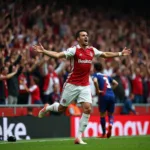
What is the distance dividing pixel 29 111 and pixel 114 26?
11591 millimetres

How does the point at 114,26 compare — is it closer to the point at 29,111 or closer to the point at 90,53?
the point at 29,111

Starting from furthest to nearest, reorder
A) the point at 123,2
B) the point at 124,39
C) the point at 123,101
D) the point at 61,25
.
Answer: the point at 123,2 → the point at 124,39 → the point at 61,25 → the point at 123,101

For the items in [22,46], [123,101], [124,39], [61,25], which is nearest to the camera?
[22,46]

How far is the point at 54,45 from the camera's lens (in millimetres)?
23141

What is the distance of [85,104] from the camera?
1397 cm

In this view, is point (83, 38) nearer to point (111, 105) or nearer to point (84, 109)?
point (84, 109)

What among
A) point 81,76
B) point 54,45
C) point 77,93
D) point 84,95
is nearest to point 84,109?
point 84,95

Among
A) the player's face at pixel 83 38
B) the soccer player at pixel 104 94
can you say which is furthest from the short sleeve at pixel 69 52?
the soccer player at pixel 104 94

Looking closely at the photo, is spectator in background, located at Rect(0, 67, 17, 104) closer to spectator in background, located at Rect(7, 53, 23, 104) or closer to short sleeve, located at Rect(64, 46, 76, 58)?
spectator in background, located at Rect(7, 53, 23, 104)

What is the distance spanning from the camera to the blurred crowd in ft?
64.4

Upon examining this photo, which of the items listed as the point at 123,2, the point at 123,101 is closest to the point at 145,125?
the point at 123,101

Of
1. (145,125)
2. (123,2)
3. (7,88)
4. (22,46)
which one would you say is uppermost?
(123,2)

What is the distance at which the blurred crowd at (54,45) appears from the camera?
773 inches

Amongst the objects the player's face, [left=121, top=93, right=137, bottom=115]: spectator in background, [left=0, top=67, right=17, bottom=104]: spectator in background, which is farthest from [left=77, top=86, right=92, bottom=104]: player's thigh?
[left=121, top=93, right=137, bottom=115]: spectator in background
